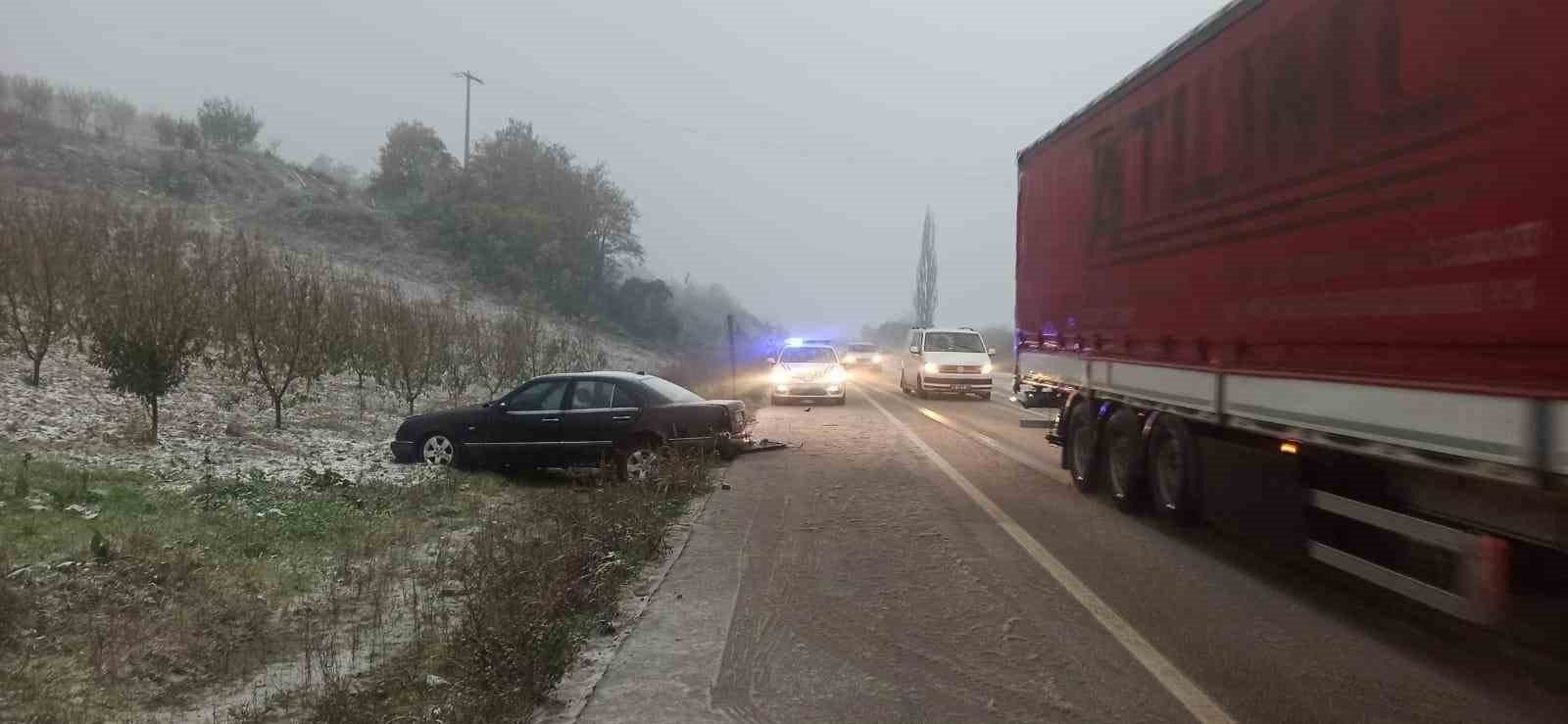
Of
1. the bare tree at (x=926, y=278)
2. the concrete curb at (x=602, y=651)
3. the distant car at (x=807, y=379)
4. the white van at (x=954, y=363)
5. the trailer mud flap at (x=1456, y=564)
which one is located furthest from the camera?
the bare tree at (x=926, y=278)

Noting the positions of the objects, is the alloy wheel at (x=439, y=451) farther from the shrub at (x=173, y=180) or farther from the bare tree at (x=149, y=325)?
the shrub at (x=173, y=180)

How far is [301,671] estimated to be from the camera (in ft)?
16.5

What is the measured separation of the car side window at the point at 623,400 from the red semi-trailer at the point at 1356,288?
17.8 feet

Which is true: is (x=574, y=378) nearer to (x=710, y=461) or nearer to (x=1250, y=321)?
(x=710, y=461)

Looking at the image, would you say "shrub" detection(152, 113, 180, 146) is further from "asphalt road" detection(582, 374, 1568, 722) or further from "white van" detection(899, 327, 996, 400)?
"asphalt road" detection(582, 374, 1568, 722)

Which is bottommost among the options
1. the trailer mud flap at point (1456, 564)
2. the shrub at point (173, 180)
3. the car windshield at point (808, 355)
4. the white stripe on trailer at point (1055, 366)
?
the trailer mud flap at point (1456, 564)

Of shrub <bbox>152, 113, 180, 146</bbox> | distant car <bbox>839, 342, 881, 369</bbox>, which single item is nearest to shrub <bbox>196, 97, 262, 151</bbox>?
shrub <bbox>152, 113, 180, 146</bbox>

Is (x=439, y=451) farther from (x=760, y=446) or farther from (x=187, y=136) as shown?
(x=187, y=136)

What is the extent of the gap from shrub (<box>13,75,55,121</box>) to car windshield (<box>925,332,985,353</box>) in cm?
3929

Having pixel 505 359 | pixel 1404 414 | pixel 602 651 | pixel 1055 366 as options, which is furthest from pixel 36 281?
pixel 1404 414

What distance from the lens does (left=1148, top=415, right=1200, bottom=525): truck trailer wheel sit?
738 centimetres

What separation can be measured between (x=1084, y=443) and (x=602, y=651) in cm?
666

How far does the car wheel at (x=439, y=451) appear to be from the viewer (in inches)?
433

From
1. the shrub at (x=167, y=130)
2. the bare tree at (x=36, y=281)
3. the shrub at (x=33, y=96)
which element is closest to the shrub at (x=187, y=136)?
the shrub at (x=167, y=130)
